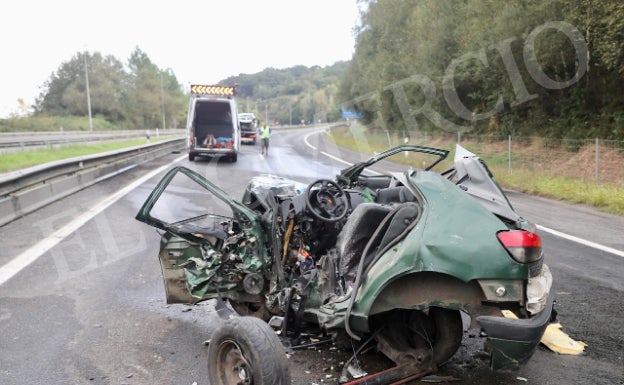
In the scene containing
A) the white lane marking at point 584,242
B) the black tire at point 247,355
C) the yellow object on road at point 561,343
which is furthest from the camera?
the white lane marking at point 584,242

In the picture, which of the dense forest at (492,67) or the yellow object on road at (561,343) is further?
the dense forest at (492,67)

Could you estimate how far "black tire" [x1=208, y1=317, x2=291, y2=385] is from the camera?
2914mm

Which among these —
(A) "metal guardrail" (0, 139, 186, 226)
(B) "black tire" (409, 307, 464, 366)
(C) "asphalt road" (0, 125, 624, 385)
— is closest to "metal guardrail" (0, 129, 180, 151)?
(A) "metal guardrail" (0, 139, 186, 226)

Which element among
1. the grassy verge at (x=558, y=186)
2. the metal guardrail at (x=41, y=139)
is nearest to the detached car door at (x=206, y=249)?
the grassy verge at (x=558, y=186)

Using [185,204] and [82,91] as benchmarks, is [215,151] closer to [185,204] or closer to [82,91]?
[185,204]

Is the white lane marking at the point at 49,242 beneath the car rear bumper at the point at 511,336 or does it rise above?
beneath

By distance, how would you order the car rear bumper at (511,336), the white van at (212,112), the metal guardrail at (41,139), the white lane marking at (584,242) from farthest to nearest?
the metal guardrail at (41,139)
the white van at (212,112)
the white lane marking at (584,242)
the car rear bumper at (511,336)

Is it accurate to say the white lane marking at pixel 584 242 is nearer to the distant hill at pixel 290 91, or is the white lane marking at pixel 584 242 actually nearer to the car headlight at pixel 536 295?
the car headlight at pixel 536 295

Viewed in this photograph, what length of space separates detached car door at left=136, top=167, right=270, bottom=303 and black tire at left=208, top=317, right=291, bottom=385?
0.80m

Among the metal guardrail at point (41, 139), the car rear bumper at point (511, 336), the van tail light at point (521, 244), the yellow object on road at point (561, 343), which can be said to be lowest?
the yellow object on road at point (561, 343)

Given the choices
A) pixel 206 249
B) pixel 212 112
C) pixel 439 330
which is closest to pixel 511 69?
pixel 212 112

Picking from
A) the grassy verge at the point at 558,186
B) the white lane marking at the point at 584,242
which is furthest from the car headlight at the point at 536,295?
the grassy verge at the point at 558,186

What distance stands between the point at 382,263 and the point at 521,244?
2.50 ft

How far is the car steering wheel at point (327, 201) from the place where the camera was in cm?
395
